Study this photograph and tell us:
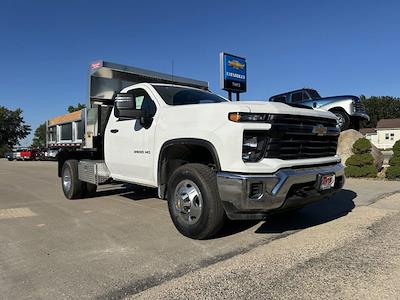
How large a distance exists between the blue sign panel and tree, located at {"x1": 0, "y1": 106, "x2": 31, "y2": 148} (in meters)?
74.6

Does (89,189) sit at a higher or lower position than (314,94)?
lower

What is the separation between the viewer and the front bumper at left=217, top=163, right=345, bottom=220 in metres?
4.48

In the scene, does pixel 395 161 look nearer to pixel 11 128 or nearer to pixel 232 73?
pixel 232 73

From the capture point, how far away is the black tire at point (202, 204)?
4844 millimetres

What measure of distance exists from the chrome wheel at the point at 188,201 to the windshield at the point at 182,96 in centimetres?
146

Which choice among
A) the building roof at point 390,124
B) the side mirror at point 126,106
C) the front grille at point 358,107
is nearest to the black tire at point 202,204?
the side mirror at point 126,106

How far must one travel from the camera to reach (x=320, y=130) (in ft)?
17.2

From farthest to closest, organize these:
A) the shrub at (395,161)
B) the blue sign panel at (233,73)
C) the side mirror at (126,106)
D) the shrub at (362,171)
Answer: the blue sign panel at (233,73) → the shrub at (362,171) → the shrub at (395,161) → the side mirror at (126,106)

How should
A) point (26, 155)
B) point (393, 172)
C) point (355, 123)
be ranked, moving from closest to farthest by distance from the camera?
point (393, 172) < point (355, 123) < point (26, 155)

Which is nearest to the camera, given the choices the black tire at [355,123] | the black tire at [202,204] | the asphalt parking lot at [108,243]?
the asphalt parking lot at [108,243]

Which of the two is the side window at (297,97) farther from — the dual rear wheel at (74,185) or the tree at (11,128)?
the tree at (11,128)

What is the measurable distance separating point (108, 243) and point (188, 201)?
1.13 meters

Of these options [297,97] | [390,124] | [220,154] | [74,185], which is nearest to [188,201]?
[220,154]

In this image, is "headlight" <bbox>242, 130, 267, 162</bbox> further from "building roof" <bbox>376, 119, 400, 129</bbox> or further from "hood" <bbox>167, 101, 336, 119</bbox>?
"building roof" <bbox>376, 119, 400, 129</bbox>
